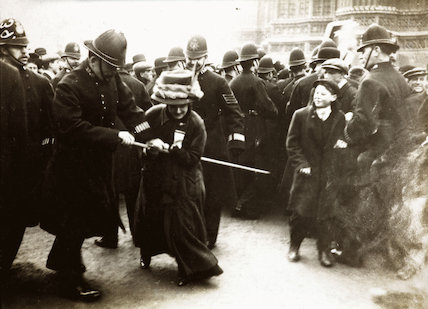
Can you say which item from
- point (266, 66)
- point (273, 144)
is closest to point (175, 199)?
point (273, 144)

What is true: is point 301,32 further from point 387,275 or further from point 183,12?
point 387,275

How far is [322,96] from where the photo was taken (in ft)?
15.5

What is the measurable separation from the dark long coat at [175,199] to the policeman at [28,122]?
966 millimetres

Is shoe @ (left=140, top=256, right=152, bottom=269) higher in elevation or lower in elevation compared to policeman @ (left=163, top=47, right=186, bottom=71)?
lower

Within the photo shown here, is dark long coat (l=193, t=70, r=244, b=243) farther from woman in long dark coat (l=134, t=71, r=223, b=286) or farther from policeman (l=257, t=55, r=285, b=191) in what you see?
policeman (l=257, t=55, r=285, b=191)

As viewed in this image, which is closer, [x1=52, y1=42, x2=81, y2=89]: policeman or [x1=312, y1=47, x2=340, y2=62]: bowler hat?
[x1=52, y1=42, x2=81, y2=89]: policeman

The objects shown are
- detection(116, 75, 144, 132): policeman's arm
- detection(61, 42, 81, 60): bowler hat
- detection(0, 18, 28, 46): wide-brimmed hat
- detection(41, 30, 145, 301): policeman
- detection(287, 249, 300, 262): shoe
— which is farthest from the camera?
detection(61, 42, 81, 60): bowler hat

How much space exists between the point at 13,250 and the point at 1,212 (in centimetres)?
44

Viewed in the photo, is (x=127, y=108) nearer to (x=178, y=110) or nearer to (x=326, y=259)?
(x=178, y=110)

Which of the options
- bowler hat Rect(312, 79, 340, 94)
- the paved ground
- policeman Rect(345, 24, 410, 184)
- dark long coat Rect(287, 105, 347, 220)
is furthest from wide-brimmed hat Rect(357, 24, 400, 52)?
the paved ground

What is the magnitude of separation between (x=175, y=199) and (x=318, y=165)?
1.54 m

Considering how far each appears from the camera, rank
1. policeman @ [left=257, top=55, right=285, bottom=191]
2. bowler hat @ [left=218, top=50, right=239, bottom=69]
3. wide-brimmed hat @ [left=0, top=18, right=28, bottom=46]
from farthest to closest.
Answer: bowler hat @ [left=218, top=50, right=239, bottom=69] < policeman @ [left=257, top=55, right=285, bottom=191] < wide-brimmed hat @ [left=0, top=18, right=28, bottom=46]

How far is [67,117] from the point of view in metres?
3.78

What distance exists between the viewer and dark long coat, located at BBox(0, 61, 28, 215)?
3734 millimetres
